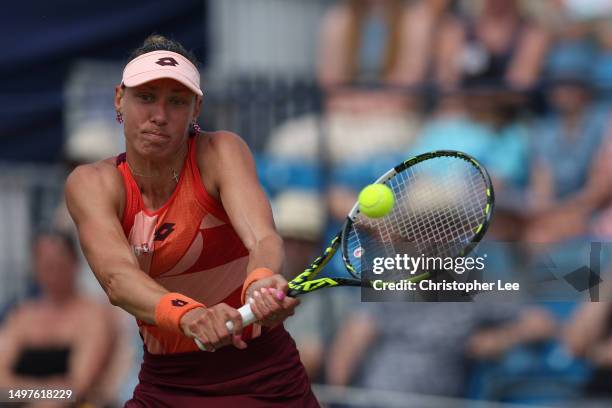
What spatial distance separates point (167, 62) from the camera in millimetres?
5535

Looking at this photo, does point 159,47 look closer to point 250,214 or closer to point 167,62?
point 167,62

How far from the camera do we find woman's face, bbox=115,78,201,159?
18.1 feet

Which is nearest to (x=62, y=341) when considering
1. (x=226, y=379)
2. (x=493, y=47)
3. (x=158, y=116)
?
(x=493, y=47)

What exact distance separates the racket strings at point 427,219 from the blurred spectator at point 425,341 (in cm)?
141

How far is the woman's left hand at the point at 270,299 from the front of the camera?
5.13 meters

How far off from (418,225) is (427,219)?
269 mm

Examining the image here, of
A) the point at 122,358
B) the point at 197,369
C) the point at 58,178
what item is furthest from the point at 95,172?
the point at 58,178

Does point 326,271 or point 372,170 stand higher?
point 372,170

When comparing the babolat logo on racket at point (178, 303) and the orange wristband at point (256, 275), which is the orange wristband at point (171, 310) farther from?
the orange wristband at point (256, 275)

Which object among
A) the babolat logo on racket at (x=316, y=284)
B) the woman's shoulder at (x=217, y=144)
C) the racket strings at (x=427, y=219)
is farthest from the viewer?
the racket strings at (x=427, y=219)

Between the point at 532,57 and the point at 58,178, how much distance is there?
4.07 metres

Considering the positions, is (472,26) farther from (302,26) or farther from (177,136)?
(177,136)

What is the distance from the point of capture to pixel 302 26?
36.5 feet

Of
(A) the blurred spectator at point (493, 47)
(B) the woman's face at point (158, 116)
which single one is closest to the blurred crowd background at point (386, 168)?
(A) the blurred spectator at point (493, 47)
